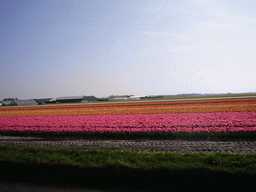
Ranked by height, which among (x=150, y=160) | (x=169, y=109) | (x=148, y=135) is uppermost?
(x=169, y=109)

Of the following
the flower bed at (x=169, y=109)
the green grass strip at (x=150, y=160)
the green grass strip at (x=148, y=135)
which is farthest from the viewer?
the flower bed at (x=169, y=109)

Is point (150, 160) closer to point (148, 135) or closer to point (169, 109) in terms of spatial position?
point (148, 135)

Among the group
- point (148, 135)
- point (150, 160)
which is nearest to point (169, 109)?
point (148, 135)

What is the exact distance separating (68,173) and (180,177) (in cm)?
401

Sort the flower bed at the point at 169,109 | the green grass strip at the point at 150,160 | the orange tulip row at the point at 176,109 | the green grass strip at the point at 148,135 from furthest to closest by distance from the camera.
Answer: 1. the flower bed at the point at 169,109
2. the orange tulip row at the point at 176,109
3. the green grass strip at the point at 148,135
4. the green grass strip at the point at 150,160

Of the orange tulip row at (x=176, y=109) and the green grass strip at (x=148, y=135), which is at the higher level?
the orange tulip row at (x=176, y=109)

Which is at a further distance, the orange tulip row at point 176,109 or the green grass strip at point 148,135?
the orange tulip row at point 176,109

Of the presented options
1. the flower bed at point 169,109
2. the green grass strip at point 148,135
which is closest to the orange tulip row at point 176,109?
the flower bed at point 169,109

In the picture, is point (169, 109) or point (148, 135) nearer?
point (148, 135)

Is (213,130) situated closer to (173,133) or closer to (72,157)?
(173,133)

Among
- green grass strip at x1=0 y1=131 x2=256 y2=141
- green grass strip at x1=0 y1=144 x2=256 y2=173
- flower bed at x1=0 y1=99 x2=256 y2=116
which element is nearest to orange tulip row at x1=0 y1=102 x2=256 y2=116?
flower bed at x1=0 y1=99 x2=256 y2=116

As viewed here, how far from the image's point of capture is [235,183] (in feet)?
18.1

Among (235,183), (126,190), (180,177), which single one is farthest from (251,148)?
(126,190)

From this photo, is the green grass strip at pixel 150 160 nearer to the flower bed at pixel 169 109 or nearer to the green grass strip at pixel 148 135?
the green grass strip at pixel 148 135
